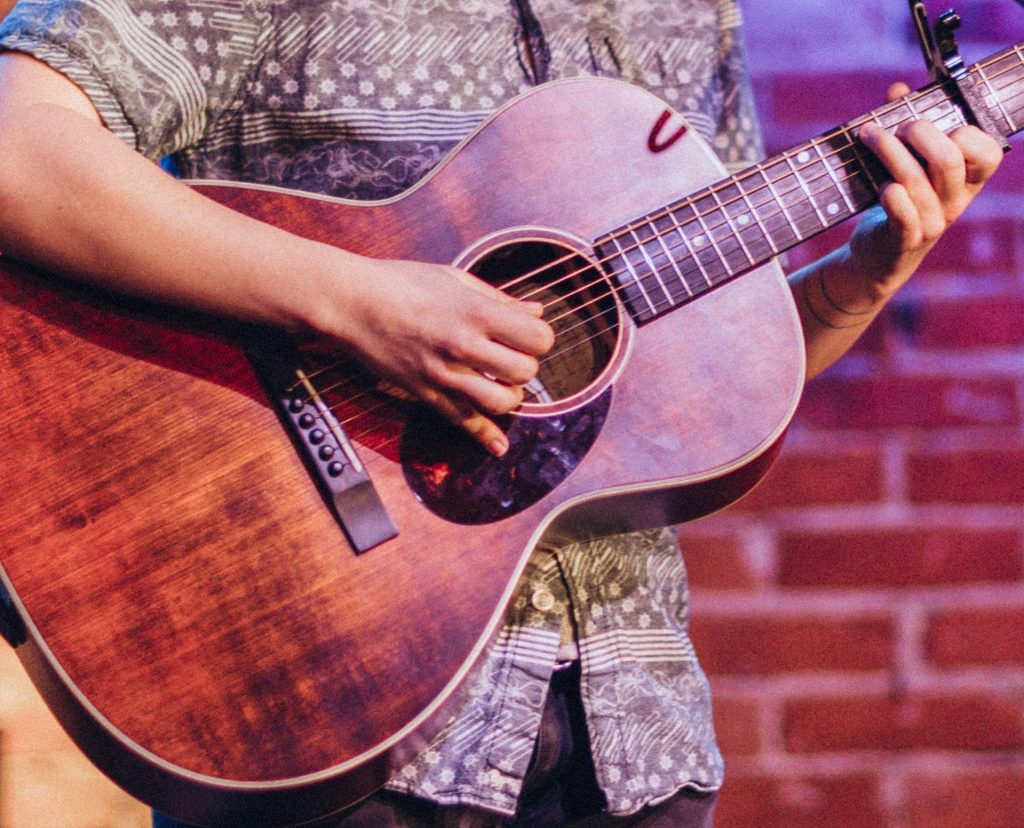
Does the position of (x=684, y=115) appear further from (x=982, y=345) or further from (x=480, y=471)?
(x=982, y=345)

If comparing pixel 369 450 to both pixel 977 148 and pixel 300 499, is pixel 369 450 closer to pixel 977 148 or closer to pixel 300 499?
pixel 300 499

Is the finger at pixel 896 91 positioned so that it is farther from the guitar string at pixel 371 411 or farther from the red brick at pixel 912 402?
the guitar string at pixel 371 411

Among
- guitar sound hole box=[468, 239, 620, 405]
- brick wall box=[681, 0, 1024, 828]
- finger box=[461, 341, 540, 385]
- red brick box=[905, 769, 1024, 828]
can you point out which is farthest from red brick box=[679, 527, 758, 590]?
finger box=[461, 341, 540, 385]

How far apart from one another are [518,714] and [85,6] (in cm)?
68

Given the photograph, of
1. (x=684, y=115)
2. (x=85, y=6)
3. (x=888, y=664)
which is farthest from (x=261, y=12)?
(x=888, y=664)

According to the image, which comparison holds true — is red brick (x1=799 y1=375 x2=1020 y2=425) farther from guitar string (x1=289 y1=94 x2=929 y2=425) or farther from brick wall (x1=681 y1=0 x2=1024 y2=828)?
guitar string (x1=289 y1=94 x2=929 y2=425)

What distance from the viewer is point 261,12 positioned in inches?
33.4

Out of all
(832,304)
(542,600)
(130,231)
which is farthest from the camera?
(832,304)

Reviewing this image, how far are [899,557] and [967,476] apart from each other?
0.46ft

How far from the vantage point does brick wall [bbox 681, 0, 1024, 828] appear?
1259 mm

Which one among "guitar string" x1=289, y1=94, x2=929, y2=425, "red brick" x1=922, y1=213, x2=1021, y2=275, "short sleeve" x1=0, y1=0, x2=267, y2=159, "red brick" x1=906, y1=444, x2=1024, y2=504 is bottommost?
"red brick" x1=906, y1=444, x2=1024, y2=504

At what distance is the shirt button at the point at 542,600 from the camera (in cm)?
85

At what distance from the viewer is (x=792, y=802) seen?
126 cm

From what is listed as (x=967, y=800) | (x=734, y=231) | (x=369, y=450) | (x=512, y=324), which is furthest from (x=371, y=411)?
(x=967, y=800)
